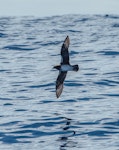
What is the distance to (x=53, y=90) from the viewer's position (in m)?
14.4

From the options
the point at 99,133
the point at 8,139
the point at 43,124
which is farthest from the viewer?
the point at 43,124

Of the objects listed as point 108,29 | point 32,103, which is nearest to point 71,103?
point 32,103

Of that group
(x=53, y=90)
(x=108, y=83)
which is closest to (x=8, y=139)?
(x=53, y=90)

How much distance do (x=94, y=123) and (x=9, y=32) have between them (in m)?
13.1

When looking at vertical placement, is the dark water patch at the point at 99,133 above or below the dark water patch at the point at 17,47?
below

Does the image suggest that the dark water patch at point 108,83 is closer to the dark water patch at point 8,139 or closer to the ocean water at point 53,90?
the ocean water at point 53,90

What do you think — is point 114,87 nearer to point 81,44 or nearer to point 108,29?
point 81,44

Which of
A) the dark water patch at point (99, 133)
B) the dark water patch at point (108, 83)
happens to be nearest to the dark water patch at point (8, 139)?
the dark water patch at point (99, 133)

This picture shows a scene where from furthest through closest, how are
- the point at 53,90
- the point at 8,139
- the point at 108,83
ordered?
the point at 108,83
the point at 53,90
the point at 8,139

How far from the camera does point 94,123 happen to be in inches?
457

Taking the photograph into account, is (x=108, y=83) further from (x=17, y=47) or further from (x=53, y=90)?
(x=17, y=47)

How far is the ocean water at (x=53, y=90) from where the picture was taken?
10.9 m

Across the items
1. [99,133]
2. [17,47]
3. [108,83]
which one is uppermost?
[17,47]

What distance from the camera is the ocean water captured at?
10875 millimetres
